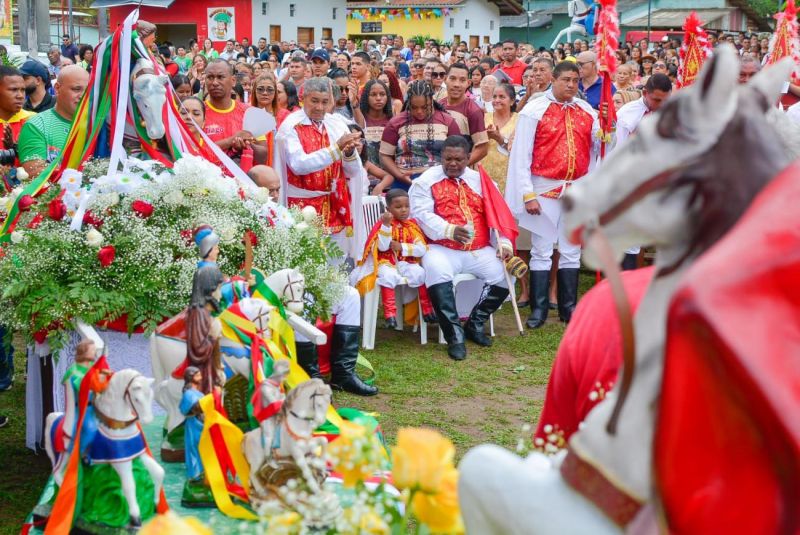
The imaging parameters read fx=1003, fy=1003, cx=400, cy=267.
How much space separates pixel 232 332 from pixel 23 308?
1.18 m

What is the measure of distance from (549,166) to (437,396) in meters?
2.61

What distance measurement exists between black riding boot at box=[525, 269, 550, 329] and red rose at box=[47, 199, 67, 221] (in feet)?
14.8

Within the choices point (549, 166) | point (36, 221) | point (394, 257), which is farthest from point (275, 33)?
point (36, 221)

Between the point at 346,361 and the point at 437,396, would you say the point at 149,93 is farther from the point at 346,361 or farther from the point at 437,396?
the point at 437,396

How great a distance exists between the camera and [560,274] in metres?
8.55

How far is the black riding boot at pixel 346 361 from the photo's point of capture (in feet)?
21.5

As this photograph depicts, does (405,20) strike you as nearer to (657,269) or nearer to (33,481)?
(33,481)

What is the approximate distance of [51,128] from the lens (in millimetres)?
6125

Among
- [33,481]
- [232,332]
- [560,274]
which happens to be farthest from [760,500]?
[560,274]

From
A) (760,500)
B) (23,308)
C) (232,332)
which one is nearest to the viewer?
(760,500)

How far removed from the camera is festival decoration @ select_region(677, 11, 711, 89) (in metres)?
8.94

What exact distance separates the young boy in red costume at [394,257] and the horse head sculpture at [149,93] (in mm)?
2697

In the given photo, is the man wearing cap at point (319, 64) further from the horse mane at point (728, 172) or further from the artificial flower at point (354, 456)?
the horse mane at point (728, 172)

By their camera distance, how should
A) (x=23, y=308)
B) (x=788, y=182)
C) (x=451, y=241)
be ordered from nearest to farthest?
(x=788, y=182)
(x=23, y=308)
(x=451, y=241)
